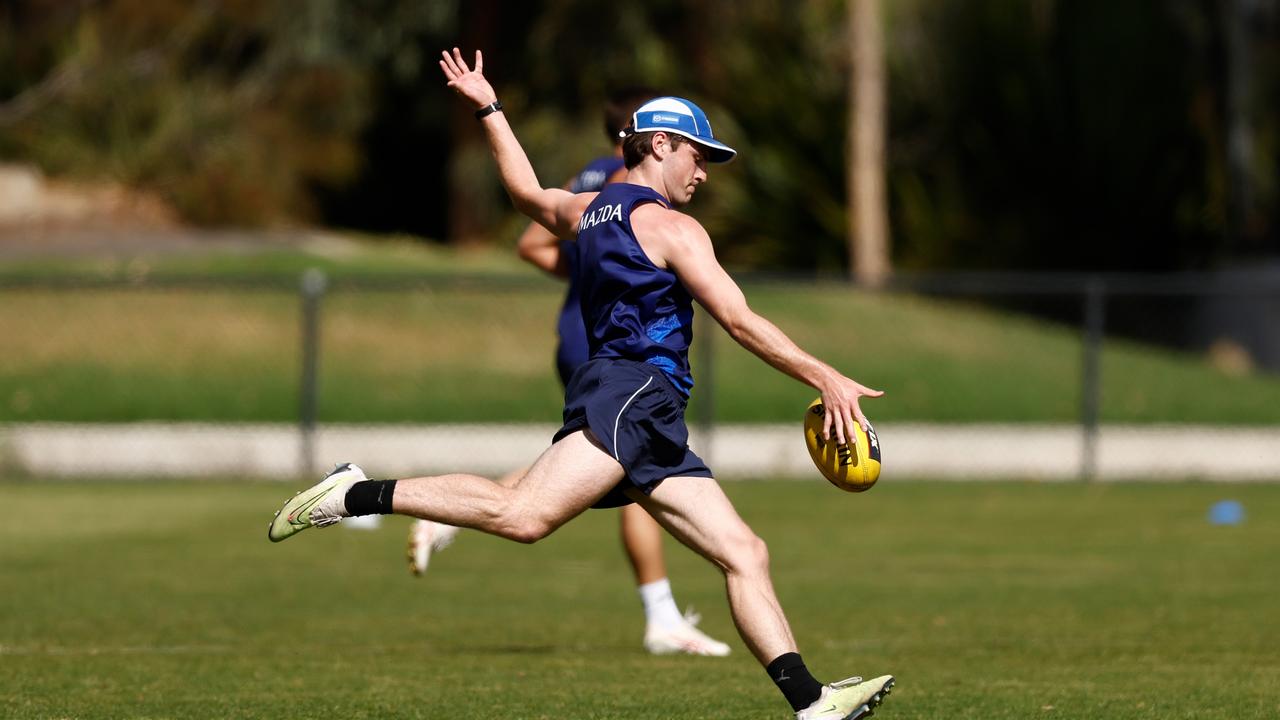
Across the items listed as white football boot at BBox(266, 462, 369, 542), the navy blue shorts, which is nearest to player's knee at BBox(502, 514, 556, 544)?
the navy blue shorts

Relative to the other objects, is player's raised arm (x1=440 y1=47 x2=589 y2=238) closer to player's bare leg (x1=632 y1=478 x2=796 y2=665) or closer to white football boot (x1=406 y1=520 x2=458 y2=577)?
player's bare leg (x1=632 y1=478 x2=796 y2=665)

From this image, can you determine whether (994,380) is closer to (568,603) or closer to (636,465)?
(568,603)

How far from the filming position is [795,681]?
6.26 meters

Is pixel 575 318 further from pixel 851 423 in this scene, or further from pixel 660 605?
pixel 851 423

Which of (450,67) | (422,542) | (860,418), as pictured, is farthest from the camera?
(422,542)

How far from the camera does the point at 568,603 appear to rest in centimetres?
1087

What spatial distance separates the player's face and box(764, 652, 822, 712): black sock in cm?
154

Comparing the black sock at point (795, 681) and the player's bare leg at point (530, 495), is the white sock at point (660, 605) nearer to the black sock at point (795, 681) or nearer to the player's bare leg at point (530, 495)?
the player's bare leg at point (530, 495)

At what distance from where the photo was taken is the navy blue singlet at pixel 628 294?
6.47 m

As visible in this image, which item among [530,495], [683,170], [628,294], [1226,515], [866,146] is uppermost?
[866,146]

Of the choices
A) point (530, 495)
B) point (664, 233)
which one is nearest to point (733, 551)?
point (530, 495)

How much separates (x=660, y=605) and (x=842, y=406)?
311 centimetres

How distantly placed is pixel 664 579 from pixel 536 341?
1599 centimetres

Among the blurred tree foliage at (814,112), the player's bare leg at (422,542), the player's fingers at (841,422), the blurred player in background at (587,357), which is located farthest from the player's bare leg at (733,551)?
the blurred tree foliage at (814,112)
